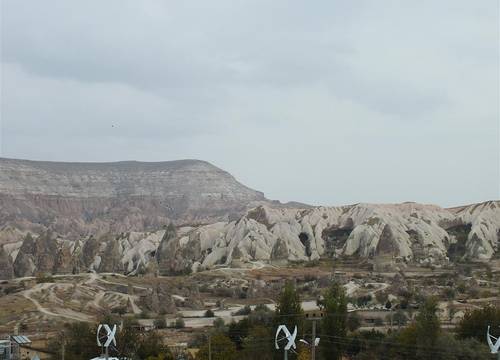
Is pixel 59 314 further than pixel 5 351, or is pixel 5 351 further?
pixel 59 314

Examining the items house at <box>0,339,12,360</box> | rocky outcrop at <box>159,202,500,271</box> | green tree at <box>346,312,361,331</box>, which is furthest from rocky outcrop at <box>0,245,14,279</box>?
green tree at <box>346,312,361,331</box>

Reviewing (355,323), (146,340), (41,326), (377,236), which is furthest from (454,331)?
(377,236)

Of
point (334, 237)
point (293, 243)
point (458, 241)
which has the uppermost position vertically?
point (458, 241)

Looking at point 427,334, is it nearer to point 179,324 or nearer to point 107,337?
point 107,337

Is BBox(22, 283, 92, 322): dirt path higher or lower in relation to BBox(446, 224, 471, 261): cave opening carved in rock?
lower

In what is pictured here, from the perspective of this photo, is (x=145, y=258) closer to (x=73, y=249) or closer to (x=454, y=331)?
(x=73, y=249)

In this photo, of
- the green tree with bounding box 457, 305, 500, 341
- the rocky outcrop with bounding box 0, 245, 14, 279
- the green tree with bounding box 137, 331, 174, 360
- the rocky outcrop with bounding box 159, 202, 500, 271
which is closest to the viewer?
the green tree with bounding box 137, 331, 174, 360

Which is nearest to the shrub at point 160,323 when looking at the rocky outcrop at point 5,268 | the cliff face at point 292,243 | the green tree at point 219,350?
the green tree at point 219,350

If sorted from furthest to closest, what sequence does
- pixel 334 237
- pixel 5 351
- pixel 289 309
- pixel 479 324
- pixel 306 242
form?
pixel 334 237 → pixel 306 242 → pixel 5 351 → pixel 479 324 → pixel 289 309

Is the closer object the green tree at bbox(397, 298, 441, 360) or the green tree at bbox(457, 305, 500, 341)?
the green tree at bbox(397, 298, 441, 360)

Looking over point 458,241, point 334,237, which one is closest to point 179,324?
point 334,237

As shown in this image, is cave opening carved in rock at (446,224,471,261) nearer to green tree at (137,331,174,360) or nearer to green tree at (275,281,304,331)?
green tree at (275,281,304,331)
